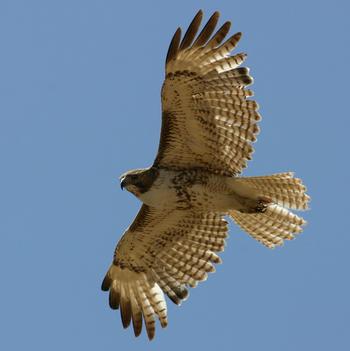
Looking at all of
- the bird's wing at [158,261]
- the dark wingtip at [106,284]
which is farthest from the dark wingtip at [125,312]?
the dark wingtip at [106,284]

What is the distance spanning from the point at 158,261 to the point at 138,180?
180 cm

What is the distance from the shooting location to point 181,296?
14.2m

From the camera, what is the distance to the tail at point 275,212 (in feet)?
44.0

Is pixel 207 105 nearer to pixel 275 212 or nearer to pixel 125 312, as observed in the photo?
pixel 275 212

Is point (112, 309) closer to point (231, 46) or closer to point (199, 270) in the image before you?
point (199, 270)

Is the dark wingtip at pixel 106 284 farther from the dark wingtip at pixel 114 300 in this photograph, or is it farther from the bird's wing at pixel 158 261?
the dark wingtip at pixel 114 300

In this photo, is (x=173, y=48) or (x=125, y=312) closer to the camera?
(x=173, y=48)

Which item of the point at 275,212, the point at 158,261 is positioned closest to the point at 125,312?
the point at 158,261

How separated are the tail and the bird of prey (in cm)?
1

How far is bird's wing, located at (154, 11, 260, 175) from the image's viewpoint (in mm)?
12539

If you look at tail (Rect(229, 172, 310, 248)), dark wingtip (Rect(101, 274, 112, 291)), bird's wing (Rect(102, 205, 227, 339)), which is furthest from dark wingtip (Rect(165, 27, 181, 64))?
dark wingtip (Rect(101, 274, 112, 291))

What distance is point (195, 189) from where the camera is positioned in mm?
13266

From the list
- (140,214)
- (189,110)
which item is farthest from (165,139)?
(140,214)

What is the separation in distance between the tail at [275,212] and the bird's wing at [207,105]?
1.58 ft
